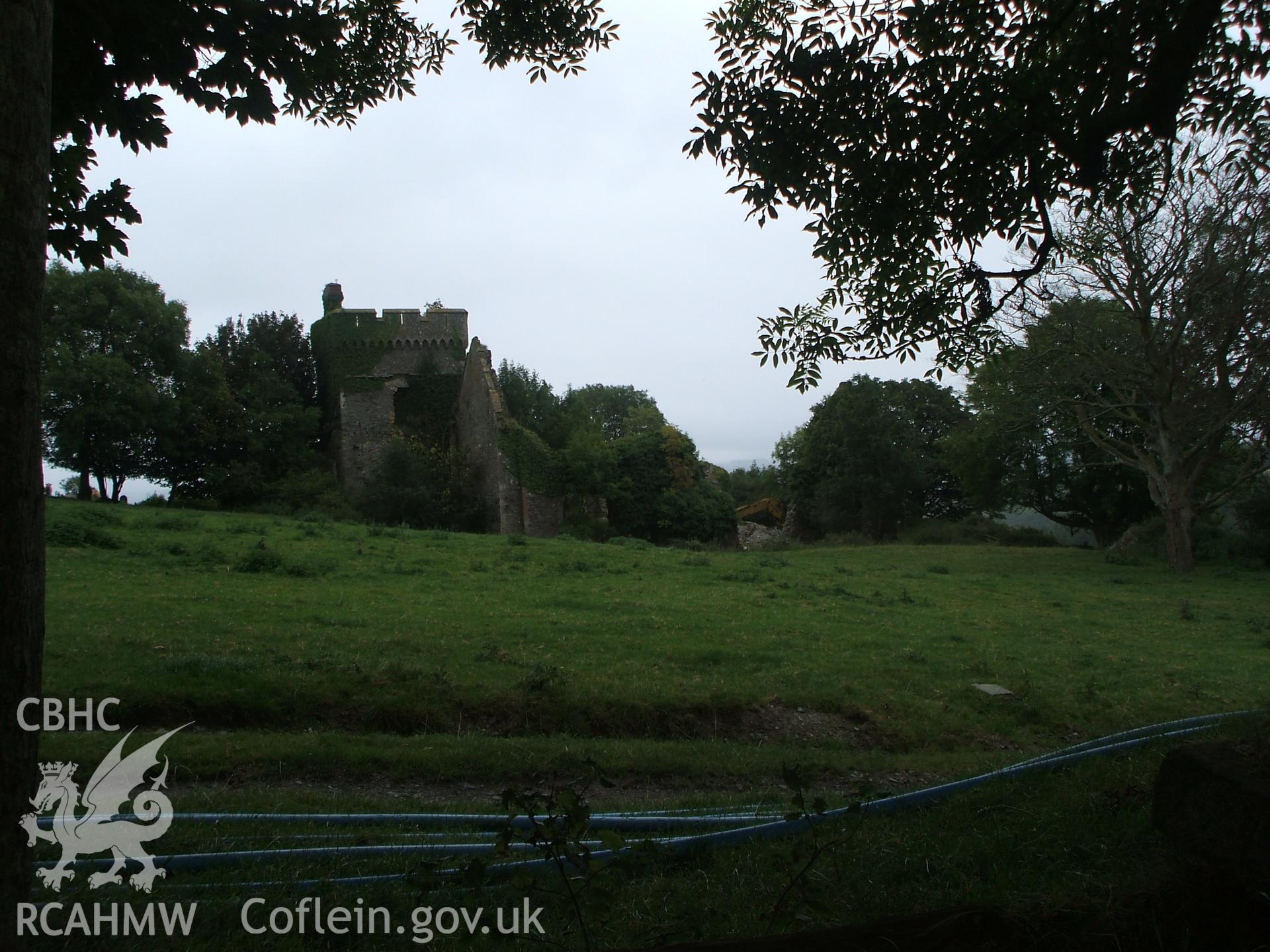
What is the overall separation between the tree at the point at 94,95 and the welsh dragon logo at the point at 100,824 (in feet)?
4.41

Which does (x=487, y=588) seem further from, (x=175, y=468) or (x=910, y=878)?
(x=175, y=468)

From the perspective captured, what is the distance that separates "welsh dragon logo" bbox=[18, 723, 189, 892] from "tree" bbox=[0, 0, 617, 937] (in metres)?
1.34

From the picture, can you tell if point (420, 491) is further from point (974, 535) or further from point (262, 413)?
point (974, 535)

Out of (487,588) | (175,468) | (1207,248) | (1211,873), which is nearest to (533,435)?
(175,468)

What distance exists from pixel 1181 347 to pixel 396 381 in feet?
118

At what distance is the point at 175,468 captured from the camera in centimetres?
4166

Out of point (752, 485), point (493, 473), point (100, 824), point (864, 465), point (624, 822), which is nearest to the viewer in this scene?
point (100, 824)

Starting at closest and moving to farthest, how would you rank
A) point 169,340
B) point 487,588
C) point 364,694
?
point 364,694
point 487,588
point 169,340

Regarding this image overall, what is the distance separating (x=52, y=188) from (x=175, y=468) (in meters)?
40.2

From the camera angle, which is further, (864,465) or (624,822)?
(864,465)

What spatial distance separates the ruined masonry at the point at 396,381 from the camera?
4478cm

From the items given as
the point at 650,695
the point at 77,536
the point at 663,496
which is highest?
the point at 663,496

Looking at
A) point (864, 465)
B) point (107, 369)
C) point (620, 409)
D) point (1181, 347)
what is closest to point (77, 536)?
point (107, 369)

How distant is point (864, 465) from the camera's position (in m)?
50.4
